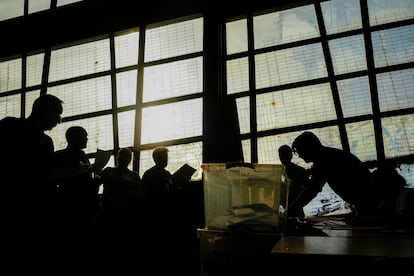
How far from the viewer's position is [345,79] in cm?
386

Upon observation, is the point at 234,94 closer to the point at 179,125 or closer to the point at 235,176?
the point at 179,125

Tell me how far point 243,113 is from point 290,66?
754mm

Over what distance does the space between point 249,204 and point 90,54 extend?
4.19m

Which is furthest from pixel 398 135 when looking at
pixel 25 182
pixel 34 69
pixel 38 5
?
pixel 38 5

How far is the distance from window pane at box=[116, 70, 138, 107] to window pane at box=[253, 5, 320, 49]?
5.27 ft

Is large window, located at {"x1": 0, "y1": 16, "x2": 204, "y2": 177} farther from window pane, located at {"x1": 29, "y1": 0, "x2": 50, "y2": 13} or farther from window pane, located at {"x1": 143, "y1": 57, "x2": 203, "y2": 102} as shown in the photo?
window pane, located at {"x1": 29, "y1": 0, "x2": 50, "y2": 13}

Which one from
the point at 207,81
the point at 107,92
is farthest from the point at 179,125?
the point at 107,92

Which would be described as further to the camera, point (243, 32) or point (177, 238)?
point (243, 32)

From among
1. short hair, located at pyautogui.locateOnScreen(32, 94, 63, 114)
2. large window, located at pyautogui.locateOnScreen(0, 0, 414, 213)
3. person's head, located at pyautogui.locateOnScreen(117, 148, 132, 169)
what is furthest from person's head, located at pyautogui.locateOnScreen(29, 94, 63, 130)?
large window, located at pyautogui.locateOnScreen(0, 0, 414, 213)

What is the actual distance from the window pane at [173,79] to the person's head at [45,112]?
7.98 feet

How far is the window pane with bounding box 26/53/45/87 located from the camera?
5.04 metres

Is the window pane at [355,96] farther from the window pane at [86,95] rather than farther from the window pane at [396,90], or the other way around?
the window pane at [86,95]

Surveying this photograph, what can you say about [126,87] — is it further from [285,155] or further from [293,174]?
[293,174]

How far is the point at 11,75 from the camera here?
5297mm
